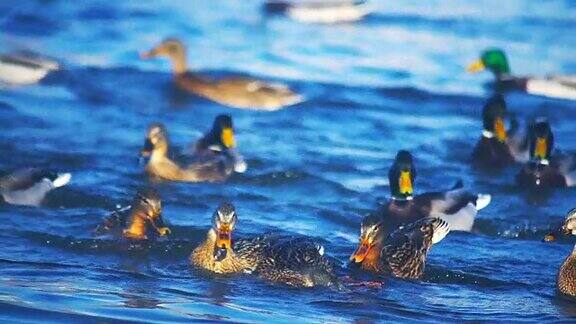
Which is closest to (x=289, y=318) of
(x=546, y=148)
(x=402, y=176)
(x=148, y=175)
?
(x=402, y=176)

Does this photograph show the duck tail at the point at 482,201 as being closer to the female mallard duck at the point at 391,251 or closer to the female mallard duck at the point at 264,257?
the female mallard duck at the point at 391,251

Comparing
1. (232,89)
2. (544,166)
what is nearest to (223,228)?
(544,166)

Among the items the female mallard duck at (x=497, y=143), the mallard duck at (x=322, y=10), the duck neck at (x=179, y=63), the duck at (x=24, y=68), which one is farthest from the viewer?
the mallard duck at (x=322, y=10)

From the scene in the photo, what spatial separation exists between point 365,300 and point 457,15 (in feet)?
48.0

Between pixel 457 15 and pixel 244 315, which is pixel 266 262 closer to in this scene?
pixel 244 315

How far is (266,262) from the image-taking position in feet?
38.7

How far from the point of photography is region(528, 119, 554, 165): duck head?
52.5 ft

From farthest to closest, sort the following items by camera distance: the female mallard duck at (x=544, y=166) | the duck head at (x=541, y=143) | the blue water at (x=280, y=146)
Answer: the duck head at (x=541, y=143) < the female mallard duck at (x=544, y=166) < the blue water at (x=280, y=146)

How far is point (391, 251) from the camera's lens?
40.2 ft

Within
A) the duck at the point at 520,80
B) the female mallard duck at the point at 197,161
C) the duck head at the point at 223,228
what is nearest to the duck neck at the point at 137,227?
the duck head at the point at 223,228

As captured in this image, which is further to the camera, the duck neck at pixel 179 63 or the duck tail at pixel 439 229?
the duck neck at pixel 179 63

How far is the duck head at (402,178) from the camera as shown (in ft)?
46.9

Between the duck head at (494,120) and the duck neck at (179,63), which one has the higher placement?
the duck neck at (179,63)

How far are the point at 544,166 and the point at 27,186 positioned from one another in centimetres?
491
